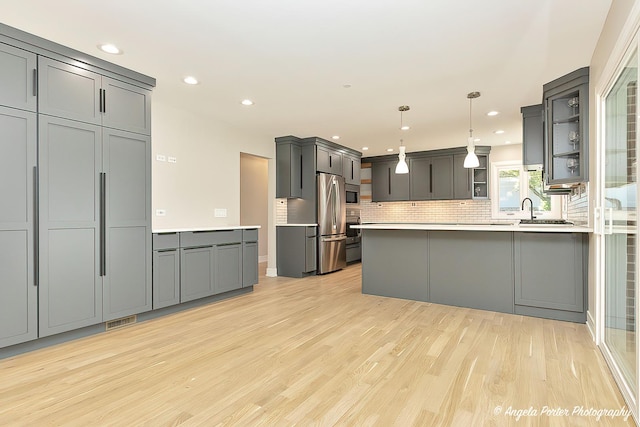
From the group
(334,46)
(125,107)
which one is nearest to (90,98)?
(125,107)

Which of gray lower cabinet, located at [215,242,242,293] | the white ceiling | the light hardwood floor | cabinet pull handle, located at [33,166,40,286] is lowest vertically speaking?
the light hardwood floor

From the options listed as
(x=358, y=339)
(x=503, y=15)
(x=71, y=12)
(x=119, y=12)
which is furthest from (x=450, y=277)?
(x=71, y=12)

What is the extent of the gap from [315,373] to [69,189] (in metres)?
2.56

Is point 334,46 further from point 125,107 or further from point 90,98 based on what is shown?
point 90,98

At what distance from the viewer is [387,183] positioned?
852cm

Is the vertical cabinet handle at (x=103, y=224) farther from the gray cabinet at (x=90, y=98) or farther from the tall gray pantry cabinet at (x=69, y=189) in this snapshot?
the gray cabinet at (x=90, y=98)

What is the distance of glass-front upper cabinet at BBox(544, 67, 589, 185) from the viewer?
3439 mm

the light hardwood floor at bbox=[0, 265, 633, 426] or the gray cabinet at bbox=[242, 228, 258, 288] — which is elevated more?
the gray cabinet at bbox=[242, 228, 258, 288]

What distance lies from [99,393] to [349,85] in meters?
3.47

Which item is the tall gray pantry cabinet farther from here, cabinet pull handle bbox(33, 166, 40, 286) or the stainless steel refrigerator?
the stainless steel refrigerator

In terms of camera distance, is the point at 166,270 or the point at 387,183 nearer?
the point at 166,270

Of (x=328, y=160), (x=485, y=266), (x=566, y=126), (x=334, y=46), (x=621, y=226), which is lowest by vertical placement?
(x=485, y=266)

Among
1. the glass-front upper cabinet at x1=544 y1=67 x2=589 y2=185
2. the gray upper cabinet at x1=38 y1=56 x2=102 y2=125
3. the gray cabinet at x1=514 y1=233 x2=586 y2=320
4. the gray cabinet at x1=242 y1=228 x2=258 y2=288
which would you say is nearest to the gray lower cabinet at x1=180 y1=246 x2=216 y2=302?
the gray cabinet at x1=242 y1=228 x2=258 y2=288

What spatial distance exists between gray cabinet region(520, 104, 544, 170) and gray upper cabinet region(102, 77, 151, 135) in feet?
14.6
